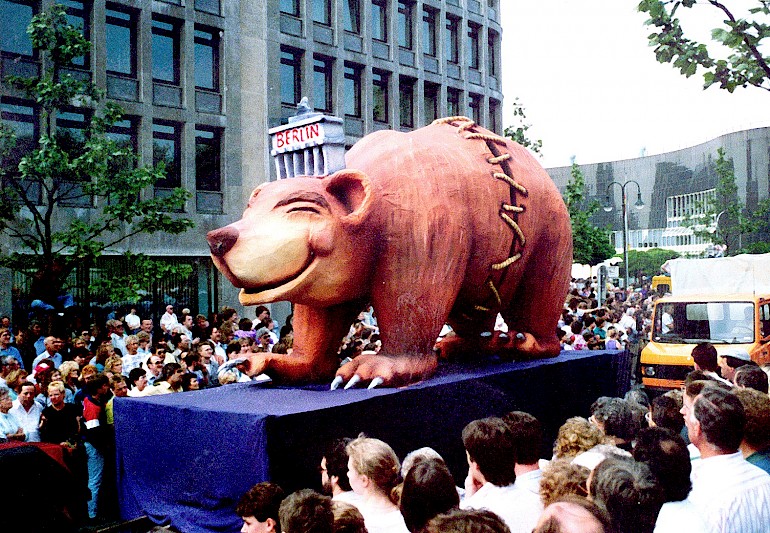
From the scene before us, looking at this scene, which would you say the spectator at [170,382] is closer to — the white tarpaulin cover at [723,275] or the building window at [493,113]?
the white tarpaulin cover at [723,275]

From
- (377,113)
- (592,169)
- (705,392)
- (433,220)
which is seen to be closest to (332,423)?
(433,220)

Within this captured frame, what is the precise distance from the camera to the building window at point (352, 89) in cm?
2002

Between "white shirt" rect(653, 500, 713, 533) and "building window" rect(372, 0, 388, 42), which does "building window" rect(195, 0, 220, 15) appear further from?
"white shirt" rect(653, 500, 713, 533)

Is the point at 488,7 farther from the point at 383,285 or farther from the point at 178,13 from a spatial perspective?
the point at 383,285

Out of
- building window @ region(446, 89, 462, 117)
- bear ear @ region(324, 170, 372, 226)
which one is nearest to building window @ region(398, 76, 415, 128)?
building window @ region(446, 89, 462, 117)

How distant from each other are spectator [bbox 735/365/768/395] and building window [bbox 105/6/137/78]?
45.1ft

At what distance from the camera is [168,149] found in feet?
53.6

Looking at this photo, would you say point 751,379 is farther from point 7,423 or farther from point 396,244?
point 7,423

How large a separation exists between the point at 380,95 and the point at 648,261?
26607 millimetres

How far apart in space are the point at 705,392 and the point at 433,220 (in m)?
1.93

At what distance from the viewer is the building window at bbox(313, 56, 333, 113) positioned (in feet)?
63.3

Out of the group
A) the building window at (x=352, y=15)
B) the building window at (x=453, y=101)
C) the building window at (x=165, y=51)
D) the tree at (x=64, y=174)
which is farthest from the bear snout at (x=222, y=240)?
the building window at (x=453, y=101)

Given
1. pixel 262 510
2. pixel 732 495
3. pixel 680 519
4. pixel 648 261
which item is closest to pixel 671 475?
pixel 680 519

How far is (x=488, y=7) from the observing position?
79.8ft
